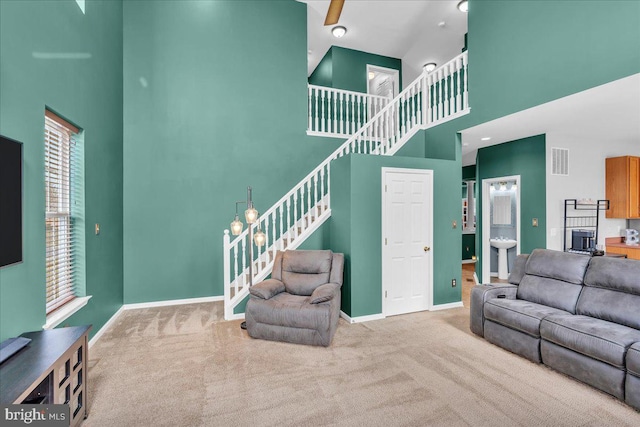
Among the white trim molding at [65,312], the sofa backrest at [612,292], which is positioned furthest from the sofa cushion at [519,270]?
the white trim molding at [65,312]

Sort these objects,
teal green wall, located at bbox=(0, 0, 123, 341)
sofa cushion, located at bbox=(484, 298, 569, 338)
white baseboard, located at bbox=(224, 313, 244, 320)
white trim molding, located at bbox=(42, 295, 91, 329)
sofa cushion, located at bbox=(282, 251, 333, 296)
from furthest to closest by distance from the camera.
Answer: white baseboard, located at bbox=(224, 313, 244, 320)
sofa cushion, located at bbox=(282, 251, 333, 296)
sofa cushion, located at bbox=(484, 298, 569, 338)
white trim molding, located at bbox=(42, 295, 91, 329)
teal green wall, located at bbox=(0, 0, 123, 341)

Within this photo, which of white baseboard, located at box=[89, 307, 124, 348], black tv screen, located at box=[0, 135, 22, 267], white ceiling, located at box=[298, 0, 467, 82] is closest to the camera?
black tv screen, located at box=[0, 135, 22, 267]

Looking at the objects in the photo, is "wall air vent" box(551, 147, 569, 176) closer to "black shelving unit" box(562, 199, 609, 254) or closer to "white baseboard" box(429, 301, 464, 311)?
"black shelving unit" box(562, 199, 609, 254)

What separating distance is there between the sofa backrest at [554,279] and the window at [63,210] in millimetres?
4772

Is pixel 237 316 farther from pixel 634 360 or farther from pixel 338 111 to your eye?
pixel 338 111

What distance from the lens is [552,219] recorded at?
5.23m

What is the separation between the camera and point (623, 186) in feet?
18.3

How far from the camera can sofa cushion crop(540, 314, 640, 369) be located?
2.36m

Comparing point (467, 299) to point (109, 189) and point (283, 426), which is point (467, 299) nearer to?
point (283, 426)

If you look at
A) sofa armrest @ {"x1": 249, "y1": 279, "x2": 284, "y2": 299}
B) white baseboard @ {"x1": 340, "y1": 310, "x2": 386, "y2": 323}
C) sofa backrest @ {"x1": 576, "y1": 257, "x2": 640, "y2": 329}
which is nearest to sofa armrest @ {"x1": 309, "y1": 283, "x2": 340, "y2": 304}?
sofa armrest @ {"x1": 249, "y1": 279, "x2": 284, "y2": 299}

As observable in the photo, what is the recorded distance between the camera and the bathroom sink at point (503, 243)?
6172 mm

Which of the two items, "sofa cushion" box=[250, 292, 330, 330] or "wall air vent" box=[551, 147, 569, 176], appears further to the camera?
"wall air vent" box=[551, 147, 569, 176]

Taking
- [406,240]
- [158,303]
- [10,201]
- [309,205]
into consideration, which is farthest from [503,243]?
[10,201]

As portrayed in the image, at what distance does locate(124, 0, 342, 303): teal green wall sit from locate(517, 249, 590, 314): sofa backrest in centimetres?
380
